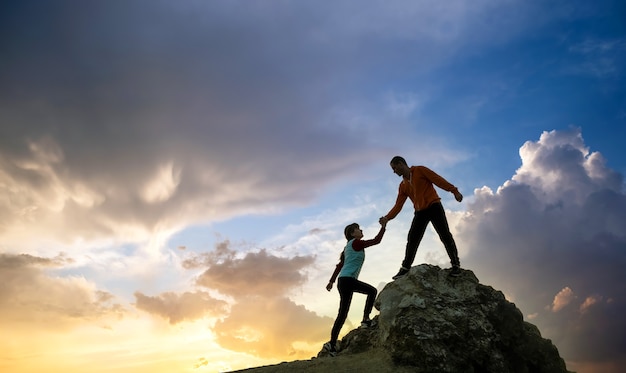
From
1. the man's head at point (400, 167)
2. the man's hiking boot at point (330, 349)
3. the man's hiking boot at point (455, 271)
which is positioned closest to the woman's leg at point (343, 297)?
the man's hiking boot at point (330, 349)

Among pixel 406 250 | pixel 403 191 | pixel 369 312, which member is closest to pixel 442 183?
pixel 403 191

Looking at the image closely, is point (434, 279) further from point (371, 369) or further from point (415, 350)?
point (371, 369)

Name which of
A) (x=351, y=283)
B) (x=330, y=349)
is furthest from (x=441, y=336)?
(x=330, y=349)

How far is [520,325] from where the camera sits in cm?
1143

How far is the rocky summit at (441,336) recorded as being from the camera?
9.93 m

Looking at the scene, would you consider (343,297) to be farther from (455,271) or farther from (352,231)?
(455,271)

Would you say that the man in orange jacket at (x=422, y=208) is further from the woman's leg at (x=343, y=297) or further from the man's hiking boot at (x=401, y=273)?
the woman's leg at (x=343, y=297)

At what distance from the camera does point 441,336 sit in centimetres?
1009

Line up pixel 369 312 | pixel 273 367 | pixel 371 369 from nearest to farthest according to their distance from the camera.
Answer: pixel 371 369 < pixel 273 367 < pixel 369 312

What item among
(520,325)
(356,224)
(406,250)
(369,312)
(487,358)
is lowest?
(487,358)

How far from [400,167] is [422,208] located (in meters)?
1.31

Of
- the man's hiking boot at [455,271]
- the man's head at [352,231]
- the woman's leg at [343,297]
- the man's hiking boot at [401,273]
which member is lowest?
the woman's leg at [343,297]

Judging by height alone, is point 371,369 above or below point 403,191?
below

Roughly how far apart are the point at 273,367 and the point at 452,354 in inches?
181
